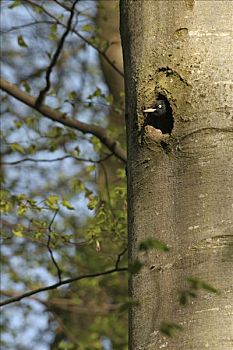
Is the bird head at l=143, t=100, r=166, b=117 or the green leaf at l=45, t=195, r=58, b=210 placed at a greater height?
the bird head at l=143, t=100, r=166, b=117

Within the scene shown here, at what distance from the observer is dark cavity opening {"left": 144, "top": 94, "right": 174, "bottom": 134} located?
233 cm

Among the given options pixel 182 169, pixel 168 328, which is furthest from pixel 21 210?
pixel 168 328

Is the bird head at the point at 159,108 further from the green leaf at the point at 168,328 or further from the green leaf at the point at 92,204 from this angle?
the green leaf at the point at 92,204

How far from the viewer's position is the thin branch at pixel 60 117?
4.97 m

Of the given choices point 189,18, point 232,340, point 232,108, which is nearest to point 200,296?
point 232,340

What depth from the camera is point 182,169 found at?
7.20ft

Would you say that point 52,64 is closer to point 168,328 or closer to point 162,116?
point 162,116

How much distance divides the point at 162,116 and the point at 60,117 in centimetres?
273

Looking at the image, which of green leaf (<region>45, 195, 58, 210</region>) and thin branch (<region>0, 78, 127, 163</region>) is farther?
thin branch (<region>0, 78, 127, 163</region>)

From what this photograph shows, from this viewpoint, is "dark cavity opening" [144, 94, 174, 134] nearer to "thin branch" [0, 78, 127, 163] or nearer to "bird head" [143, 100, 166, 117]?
"bird head" [143, 100, 166, 117]

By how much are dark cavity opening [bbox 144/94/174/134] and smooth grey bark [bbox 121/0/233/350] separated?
2 cm

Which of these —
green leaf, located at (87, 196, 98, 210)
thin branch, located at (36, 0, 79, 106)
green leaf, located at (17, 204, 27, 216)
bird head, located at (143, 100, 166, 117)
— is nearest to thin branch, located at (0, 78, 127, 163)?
thin branch, located at (36, 0, 79, 106)

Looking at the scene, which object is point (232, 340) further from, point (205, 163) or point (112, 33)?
point (112, 33)

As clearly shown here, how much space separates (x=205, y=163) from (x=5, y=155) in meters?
6.18
